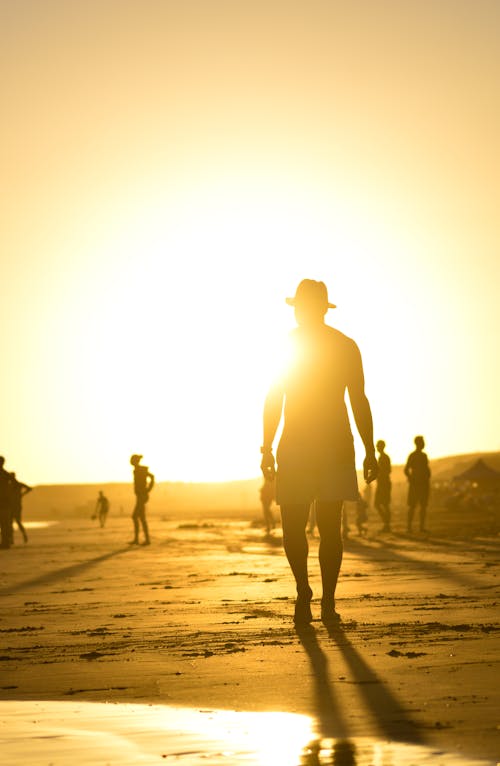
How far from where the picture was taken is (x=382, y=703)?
496 cm

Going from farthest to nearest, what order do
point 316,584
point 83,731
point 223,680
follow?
1. point 316,584
2. point 223,680
3. point 83,731

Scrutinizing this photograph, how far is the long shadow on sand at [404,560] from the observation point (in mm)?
12195

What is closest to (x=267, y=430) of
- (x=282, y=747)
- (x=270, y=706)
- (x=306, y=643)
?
(x=306, y=643)

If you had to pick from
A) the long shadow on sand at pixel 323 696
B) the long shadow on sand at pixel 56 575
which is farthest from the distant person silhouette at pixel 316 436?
the long shadow on sand at pixel 56 575

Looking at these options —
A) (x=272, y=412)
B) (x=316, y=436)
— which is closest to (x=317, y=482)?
(x=316, y=436)

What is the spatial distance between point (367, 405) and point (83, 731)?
4.56 metres

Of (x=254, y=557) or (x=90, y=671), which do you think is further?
(x=254, y=557)

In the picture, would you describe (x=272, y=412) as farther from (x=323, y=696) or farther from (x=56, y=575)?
(x=56, y=575)

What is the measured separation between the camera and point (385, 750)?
404cm

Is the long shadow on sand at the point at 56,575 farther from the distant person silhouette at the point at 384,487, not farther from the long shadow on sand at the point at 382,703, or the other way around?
the distant person silhouette at the point at 384,487

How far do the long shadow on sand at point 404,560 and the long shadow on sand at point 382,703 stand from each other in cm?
513

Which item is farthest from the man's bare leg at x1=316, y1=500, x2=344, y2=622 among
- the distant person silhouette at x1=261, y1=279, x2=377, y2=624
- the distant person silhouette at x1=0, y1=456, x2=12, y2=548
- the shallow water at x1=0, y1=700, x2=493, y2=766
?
the distant person silhouette at x1=0, y1=456, x2=12, y2=548

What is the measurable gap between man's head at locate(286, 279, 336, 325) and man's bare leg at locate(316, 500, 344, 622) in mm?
1328

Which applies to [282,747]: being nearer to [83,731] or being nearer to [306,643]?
[83,731]
